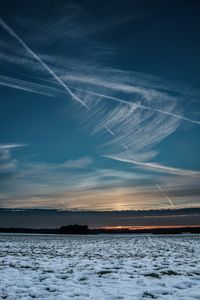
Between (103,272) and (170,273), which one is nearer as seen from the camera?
(170,273)

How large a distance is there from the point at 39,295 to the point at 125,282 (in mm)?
3155

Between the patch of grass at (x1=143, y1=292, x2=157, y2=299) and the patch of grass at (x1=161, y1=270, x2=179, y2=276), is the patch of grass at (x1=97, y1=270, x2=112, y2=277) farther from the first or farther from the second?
the patch of grass at (x1=143, y1=292, x2=157, y2=299)

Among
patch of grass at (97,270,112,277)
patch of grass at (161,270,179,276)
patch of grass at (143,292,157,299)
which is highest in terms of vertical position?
patch of grass at (161,270,179,276)

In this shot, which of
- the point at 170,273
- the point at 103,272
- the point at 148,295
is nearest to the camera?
the point at 148,295

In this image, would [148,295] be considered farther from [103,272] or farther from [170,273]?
[103,272]

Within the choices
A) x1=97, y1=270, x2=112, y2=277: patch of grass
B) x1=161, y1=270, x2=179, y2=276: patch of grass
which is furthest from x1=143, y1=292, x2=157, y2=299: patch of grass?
x1=161, y1=270, x2=179, y2=276: patch of grass

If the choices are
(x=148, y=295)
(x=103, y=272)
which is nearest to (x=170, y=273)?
(x=103, y=272)

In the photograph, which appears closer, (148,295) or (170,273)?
(148,295)

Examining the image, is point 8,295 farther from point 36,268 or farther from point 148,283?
point 36,268

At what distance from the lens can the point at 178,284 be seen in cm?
1028

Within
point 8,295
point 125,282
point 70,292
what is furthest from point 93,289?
point 8,295

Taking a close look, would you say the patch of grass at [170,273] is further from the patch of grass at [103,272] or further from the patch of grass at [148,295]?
the patch of grass at [148,295]

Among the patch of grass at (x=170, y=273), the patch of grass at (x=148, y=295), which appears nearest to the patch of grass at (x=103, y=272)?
the patch of grass at (x=170, y=273)

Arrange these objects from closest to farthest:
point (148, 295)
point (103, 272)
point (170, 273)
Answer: point (148, 295), point (170, 273), point (103, 272)
